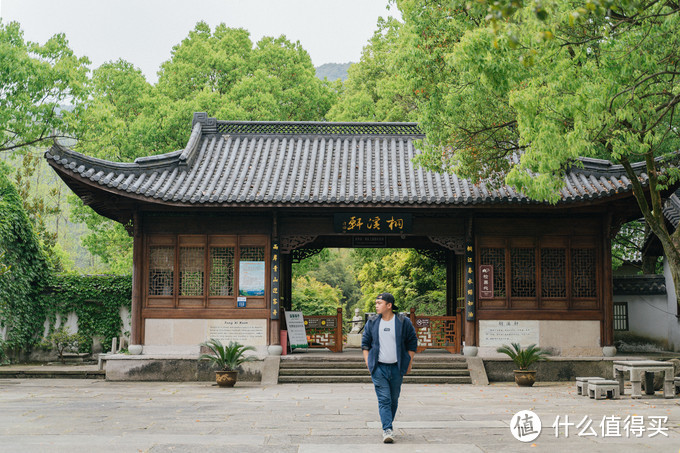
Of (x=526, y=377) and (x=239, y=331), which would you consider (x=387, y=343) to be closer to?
(x=526, y=377)

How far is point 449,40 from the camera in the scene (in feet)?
39.7

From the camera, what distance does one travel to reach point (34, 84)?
16062mm

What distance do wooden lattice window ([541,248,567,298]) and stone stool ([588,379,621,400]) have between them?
4095mm

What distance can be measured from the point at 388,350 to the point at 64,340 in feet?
40.8

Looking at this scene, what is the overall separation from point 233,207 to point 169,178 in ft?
5.49

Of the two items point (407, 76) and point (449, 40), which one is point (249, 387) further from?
point (449, 40)

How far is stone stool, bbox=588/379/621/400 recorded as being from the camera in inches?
392

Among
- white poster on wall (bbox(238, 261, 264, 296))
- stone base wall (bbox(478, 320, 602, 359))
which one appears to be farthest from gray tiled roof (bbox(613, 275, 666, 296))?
white poster on wall (bbox(238, 261, 264, 296))

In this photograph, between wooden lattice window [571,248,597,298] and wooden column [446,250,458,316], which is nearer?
wooden lattice window [571,248,597,298]

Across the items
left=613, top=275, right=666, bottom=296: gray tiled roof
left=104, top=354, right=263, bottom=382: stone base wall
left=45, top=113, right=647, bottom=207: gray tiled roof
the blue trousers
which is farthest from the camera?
left=613, top=275, right=666, bottom=296: gray tiled roof

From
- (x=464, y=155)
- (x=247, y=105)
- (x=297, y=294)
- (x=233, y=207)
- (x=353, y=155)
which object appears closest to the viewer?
(x=464, y=155)

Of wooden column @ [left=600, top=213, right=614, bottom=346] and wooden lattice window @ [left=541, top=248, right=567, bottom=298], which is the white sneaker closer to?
wooden lattice window @ [left=541, top=248, right=567, bottom=298]

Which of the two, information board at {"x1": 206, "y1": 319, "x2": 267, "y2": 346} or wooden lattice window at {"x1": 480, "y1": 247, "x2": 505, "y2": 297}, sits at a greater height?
wooden lattice window at {"x1": 480, "y1": 247, "x2": 505, "y2": 297}

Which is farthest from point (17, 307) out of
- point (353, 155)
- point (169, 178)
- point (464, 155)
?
point (464, 155)
